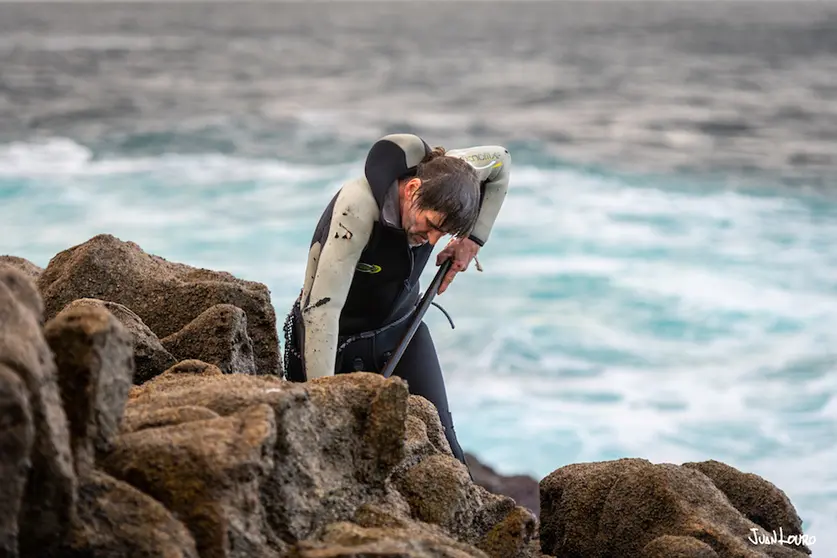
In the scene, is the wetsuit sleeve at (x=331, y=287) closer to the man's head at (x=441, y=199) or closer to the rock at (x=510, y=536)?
the man's head at (x=441, y=199)

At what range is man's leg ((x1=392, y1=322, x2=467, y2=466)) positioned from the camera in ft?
14.9

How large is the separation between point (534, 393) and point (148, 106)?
23.8 m

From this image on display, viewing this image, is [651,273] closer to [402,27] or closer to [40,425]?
[40,425]

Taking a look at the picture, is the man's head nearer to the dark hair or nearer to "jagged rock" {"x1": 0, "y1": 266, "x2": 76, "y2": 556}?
the dark hair

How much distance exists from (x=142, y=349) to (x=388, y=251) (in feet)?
3.60

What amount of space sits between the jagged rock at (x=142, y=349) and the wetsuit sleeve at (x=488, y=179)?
147cm

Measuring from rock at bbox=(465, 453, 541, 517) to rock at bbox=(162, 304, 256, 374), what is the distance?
3630 millimetres

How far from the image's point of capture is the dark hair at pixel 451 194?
368cm

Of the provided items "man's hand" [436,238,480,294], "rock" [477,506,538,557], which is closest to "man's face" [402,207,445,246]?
"man's hand" [436,238,480,294]

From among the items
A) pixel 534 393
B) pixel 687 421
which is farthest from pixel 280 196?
pixel 687 421

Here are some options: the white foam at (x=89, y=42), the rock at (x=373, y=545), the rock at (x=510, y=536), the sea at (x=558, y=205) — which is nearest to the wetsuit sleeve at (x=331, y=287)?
the rock at (x=510, y=536)

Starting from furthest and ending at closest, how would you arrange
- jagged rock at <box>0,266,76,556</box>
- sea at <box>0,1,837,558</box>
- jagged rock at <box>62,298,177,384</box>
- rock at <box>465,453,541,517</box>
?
sea at <box>0,1,837,558</box>
rock at <box>465,453,541,517</box>
jagged rock at <box>62,298,177,384</box>
jagged rock at <box>0,266,76,556</box>

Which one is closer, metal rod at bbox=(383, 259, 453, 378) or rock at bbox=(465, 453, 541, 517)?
metal rod at bbox=(383, 259, 453, 378)

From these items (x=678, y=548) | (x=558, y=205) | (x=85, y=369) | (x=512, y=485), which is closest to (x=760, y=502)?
(x=678, y=548)
